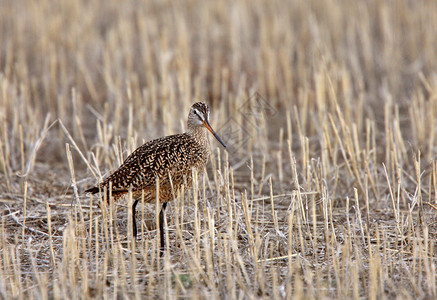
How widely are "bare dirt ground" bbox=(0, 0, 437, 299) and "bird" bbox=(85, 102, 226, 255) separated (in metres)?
0.21

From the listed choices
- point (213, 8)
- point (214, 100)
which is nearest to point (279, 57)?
point (214, 100)

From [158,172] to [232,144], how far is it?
3065 millimetres

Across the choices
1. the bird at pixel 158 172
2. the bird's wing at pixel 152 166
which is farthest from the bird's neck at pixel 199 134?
the bird's wing at pixel 152 166

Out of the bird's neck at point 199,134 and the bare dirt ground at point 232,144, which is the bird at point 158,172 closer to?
the bird's neck at point 199,134

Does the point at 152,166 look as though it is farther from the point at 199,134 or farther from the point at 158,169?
the point at 199,134

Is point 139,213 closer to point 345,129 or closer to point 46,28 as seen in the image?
point 345,129

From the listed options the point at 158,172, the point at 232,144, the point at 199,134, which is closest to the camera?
the point at 158,172

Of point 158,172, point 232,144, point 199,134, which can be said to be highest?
point 232,144

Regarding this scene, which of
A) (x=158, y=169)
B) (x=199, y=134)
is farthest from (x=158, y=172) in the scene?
(x=199, y=134)

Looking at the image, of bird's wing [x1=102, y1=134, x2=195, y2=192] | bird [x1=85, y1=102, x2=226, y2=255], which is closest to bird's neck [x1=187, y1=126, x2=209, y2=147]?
bird [x1=85, y1=102, x2=226, y2=255]

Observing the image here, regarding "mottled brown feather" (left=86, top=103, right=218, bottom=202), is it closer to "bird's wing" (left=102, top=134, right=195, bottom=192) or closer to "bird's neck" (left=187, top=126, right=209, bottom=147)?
"bird's wing" (left=102, top=134, right=195, bottom=192)

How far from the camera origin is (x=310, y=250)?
207 inches

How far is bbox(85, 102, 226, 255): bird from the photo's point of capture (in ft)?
17.7

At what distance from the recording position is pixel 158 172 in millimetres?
5473
